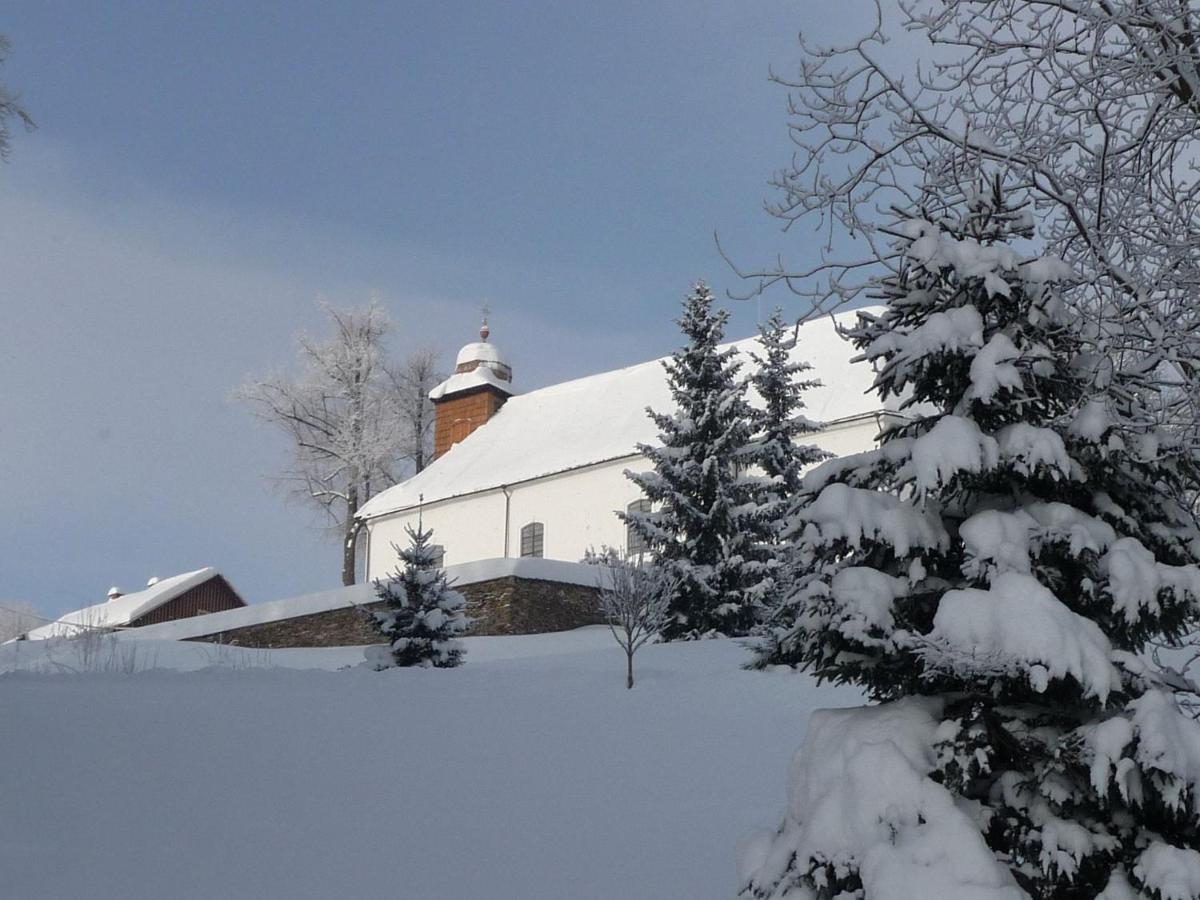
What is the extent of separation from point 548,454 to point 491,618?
11.2 meters

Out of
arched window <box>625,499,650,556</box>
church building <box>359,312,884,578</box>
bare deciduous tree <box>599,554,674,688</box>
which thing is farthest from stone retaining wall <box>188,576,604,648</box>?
arched window <box>625,499,650,556</box>

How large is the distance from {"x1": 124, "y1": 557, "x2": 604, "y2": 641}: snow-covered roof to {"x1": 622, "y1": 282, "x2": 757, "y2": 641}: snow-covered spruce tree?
1840 mm

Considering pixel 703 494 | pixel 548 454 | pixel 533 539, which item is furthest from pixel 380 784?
pixel 548 454

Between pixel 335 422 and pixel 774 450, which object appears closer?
pixel 774 450

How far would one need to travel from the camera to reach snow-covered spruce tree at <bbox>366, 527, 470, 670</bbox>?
16.9 m

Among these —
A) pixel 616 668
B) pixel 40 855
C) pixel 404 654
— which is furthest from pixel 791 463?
pixel 40 855

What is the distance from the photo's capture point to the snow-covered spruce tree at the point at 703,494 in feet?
69.4

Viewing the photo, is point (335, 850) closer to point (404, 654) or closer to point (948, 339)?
point (948, 339)

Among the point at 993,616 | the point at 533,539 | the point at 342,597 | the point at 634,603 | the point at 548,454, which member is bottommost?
the point at 993,616

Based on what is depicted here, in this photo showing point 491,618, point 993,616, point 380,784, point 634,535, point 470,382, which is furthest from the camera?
point 470,382

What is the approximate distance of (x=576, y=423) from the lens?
35.0 meters

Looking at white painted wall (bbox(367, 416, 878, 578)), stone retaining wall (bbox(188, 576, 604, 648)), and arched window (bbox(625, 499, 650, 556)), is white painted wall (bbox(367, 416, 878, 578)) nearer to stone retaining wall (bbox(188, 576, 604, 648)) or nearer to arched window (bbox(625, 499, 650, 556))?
arched window (bbox(625, 499, 650, 556))

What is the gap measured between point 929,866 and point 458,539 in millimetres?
30241

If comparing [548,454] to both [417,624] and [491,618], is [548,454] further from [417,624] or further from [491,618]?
[417,624]
